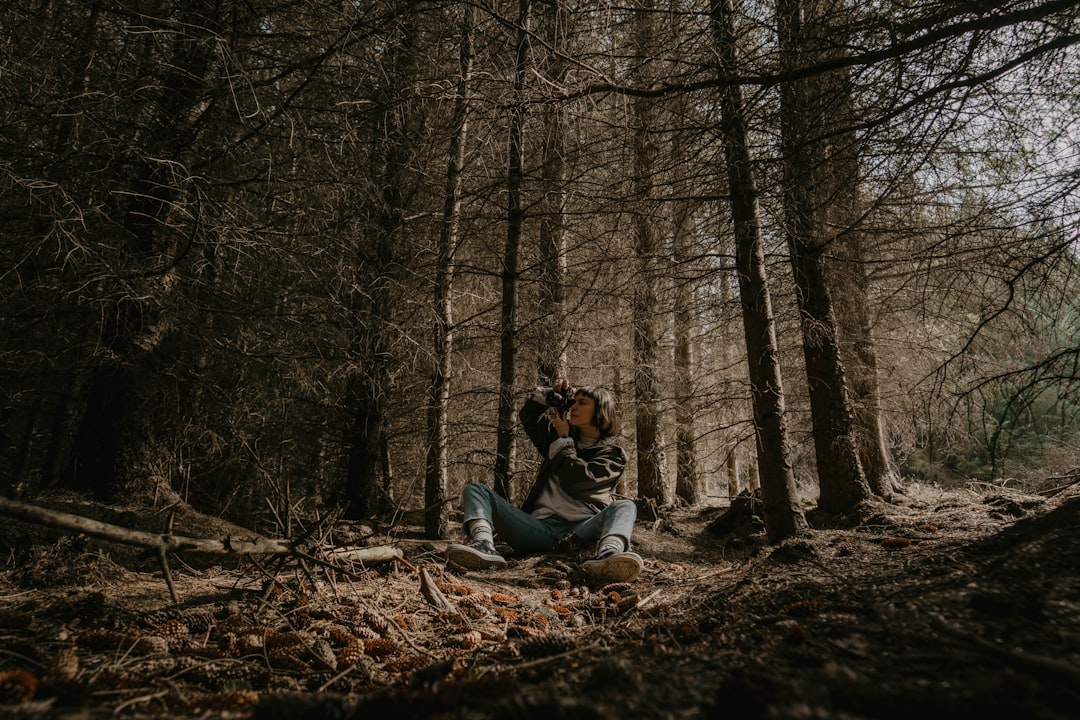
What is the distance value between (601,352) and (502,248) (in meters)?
2.83

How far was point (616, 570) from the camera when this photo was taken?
366 cm

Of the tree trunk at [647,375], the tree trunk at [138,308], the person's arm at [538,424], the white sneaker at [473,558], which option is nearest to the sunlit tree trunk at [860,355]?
the tree trunk at [647,375]

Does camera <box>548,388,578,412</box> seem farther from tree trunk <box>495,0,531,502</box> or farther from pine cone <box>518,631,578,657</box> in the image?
pine cone <box>518,631,578,657</box>

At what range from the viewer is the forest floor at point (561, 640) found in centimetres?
111

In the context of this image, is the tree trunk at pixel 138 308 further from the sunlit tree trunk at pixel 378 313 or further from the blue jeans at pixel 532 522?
the blue jeans at pixel 532 522

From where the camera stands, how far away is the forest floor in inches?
43.8

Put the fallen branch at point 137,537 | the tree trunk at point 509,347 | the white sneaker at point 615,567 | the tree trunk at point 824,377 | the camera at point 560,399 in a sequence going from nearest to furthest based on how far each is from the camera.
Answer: the fallen branch at point 137,537, the white sneaker at point 615,567, the camera at point 560,399, the tree trunk at point 824,377, the tree trunk at point 509,347

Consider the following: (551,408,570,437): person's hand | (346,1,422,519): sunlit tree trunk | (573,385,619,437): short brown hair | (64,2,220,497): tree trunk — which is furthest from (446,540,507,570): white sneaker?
(64,2,220,497): tree trunk

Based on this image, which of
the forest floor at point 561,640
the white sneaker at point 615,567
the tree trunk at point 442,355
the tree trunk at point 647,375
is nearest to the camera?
the forest floor at point 561,640

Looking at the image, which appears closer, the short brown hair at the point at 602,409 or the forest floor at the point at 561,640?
the forest floor at the point at 561,640

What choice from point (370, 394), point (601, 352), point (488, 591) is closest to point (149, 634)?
point (488, 591)

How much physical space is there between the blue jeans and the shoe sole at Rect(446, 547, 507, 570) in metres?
0.35

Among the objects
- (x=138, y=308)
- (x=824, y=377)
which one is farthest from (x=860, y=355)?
(x=138, y=308)

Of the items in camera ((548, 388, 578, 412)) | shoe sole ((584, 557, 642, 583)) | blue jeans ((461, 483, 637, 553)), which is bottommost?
shoe sole ((584, 557, 642, 583))
